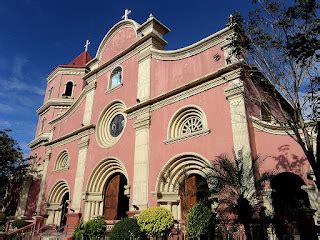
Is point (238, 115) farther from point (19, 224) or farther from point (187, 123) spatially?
point (19, 224)

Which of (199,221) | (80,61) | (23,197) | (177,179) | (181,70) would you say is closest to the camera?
(199,221)

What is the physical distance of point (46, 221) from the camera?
19.8 m

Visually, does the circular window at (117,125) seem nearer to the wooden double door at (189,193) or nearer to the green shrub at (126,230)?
the wooden double door at (189,193)

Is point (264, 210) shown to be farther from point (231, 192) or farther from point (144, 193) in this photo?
point (144, 193)

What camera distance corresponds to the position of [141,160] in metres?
14.2

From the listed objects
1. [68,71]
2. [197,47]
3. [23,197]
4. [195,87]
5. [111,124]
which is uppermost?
[68,71]

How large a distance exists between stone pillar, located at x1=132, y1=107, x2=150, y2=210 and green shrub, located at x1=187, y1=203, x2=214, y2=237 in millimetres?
4293

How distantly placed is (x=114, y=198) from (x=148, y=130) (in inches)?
199

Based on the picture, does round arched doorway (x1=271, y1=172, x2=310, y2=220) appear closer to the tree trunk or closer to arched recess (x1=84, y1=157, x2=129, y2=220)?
the tree trunk

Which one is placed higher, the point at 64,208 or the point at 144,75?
the point at 144,75

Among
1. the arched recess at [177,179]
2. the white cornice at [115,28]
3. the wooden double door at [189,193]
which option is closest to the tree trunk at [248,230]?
the wooden double door at [189,193]

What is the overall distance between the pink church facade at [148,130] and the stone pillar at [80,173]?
0.21ft

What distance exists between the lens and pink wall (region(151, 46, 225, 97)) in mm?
13286

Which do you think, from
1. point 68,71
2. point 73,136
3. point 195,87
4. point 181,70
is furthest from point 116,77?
point 68,71
